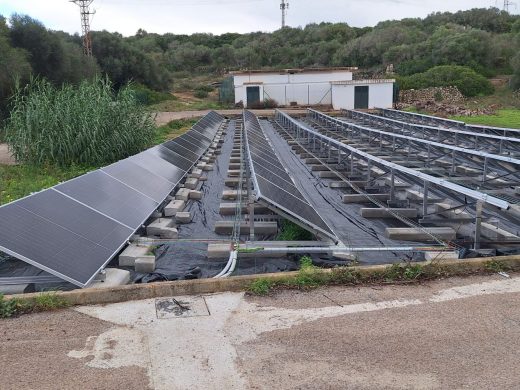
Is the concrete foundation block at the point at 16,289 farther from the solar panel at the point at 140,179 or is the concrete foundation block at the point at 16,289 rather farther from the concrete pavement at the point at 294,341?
the solar panel at the point at 140,179

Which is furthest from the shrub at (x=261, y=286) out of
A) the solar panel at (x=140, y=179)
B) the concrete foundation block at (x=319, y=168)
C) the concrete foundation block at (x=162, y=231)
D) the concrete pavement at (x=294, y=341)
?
the concrete foundation block at (x=319, y=168)

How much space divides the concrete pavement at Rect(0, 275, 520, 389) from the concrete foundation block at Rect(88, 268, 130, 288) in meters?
0.56

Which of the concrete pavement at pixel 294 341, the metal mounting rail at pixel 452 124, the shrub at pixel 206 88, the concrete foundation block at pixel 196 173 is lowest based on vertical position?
the concrete pavement at pixel 294 341

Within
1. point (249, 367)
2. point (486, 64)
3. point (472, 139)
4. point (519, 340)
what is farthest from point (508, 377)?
point (486, 64)

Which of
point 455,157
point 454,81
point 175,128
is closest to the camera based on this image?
point 455,157

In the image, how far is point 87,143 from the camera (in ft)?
44.6

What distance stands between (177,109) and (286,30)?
50.9 metres

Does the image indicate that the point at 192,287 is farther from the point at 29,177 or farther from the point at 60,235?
the point at 29,177

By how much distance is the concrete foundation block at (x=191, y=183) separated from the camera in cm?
1140

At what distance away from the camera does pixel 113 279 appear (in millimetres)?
5801

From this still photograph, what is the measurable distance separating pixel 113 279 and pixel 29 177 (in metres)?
7.40

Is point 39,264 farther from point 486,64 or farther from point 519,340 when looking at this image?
point 486,64

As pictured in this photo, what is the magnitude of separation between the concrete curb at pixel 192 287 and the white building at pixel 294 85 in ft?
119

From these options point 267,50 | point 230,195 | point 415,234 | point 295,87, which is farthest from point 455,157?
point 267,50
